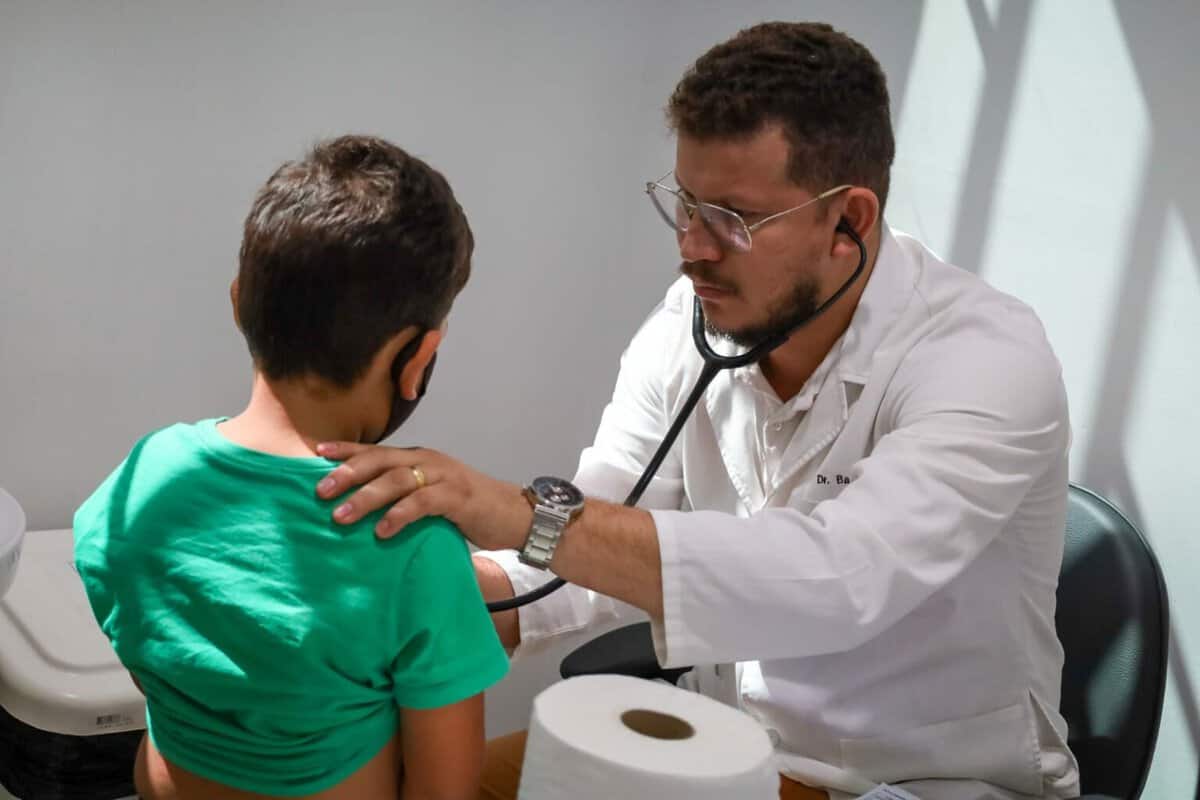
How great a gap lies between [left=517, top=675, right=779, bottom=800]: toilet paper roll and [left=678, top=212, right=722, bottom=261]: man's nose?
1.89 feet

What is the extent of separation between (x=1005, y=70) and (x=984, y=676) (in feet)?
3.10

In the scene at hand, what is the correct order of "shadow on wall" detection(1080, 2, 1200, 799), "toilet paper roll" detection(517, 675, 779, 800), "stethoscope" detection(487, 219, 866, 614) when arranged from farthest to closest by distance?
"shadow on wall" detection(1080, 2, 1200, 799) → "stethoscope" detection(487, 219, 866, 614) → "toilet paper roll" detection(517, 675, 779, 800)

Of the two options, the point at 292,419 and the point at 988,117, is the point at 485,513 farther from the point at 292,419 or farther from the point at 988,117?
the point at 988,117

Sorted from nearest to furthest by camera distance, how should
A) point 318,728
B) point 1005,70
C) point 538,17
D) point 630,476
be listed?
point 318,728
point 630,476
point 1005,70
point 538,17

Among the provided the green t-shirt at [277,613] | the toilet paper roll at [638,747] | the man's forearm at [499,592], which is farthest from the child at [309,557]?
the man's forearm at [499,592]

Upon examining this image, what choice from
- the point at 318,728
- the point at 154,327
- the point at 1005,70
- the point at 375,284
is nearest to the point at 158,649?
the point at 318,728

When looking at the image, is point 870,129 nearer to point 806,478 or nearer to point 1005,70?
point 806,478

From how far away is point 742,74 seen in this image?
1.32 meters

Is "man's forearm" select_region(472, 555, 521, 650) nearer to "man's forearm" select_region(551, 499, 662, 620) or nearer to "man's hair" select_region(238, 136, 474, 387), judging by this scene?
"man's forearm" select_region(551, 499, 662, 620)

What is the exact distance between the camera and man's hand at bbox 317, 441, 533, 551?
36.6 inches

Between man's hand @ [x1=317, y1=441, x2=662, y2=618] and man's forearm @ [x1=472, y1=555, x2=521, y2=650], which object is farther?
man's forearm @ [x1=472, y1=555, x2=521, y2=650]

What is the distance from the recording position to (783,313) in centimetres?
137

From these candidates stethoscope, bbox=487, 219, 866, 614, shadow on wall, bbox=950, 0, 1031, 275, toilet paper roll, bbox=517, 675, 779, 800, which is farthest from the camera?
shadow on wall, bbox=950, 0, 1031, 275

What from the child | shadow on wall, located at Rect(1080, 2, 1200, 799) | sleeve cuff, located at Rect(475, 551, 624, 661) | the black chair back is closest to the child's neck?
the child
